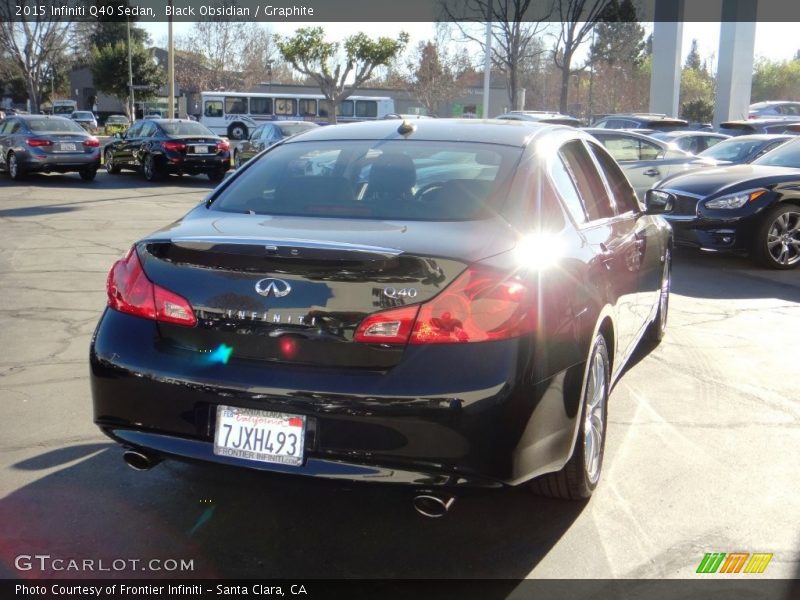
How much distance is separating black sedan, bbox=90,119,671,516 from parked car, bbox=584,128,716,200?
10.5 m

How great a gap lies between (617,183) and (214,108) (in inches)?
1671

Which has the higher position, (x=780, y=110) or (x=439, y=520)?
(x=780, y=110)

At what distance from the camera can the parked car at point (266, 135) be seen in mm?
21266

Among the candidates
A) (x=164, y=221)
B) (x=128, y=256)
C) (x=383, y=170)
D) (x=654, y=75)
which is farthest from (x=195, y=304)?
(x=654, y=75)

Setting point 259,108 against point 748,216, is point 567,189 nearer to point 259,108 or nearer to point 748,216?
point 748,216

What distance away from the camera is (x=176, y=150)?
818 inches

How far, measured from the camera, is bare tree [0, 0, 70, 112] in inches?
2069

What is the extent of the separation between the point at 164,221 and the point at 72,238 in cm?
207

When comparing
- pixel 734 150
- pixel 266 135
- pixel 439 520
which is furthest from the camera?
pixel 266 135

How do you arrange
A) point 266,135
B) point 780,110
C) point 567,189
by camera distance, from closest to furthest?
1. point 567,189
2. point 266,135
3. point 780,110

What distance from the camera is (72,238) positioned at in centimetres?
A: 1133

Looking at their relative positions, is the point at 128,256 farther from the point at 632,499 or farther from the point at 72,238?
the point at 72,238

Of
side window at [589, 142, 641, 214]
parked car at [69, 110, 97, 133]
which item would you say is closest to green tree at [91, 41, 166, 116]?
parked car at [69, 110, 97, 133]

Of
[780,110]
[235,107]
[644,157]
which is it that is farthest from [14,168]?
[780,110]
